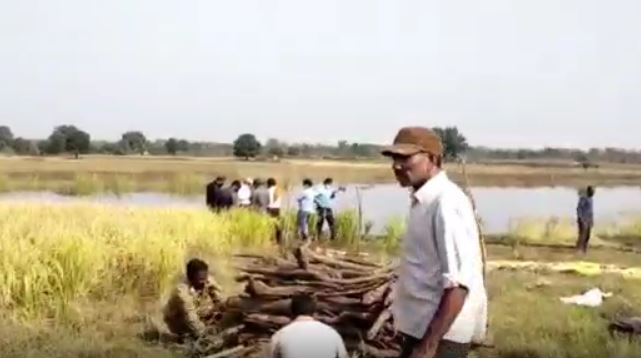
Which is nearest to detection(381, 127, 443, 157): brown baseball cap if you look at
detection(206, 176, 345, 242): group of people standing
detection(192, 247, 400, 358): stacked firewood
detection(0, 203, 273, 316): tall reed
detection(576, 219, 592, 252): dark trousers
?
detection(192, 247, 400, 358): stacked firewood

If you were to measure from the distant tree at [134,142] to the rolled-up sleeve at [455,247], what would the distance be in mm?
91574

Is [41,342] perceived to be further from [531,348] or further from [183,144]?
[183,144]

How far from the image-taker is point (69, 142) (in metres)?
87.5

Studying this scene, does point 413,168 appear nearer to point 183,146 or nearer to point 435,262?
point 435,262

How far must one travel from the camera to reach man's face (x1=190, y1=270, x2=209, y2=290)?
10055 millimetres

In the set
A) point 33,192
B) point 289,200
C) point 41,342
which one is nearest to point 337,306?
point 41,342

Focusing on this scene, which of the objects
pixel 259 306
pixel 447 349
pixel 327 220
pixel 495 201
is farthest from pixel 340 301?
pixel 495 201

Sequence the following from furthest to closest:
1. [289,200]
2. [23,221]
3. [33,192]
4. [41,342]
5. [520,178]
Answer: [520,178] < [33,192] < [289,200] < [23,221] < [41,342]

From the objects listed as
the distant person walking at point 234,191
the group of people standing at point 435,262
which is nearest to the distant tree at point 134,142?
the distant person walking at point 234,191

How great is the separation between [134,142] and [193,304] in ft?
297

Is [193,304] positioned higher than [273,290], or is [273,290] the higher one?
[273,290]

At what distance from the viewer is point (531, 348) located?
10.2 m

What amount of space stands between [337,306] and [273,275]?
717mm

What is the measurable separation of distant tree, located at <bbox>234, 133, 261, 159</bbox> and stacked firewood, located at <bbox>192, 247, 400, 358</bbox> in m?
76.1
